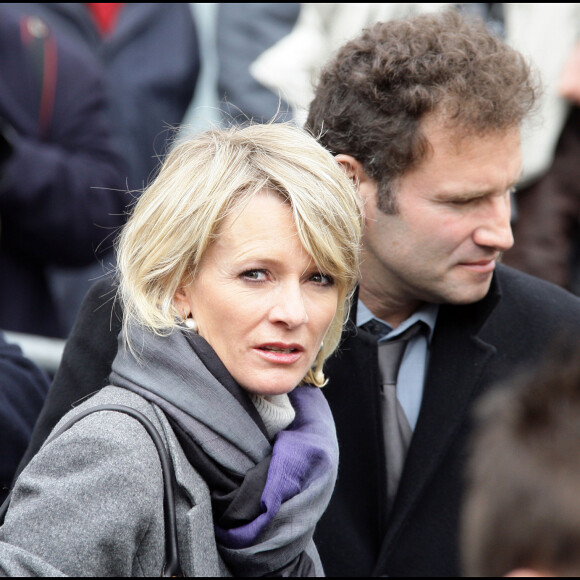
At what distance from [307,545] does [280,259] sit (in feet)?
2.34

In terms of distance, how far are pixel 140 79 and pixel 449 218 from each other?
2.30 meters

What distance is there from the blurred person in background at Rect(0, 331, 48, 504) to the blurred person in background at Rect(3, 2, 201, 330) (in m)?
1.92

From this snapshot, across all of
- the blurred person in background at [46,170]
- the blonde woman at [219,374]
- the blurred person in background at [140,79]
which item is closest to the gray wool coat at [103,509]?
the blonde woman at [219,374]

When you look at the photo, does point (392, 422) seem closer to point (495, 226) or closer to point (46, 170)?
point (495, 226)

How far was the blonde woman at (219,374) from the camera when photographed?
2014 millimetres

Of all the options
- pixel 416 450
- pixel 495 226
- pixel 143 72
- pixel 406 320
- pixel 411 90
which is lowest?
pixel 416 450

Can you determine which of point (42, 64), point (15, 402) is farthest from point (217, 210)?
point (42, 64)

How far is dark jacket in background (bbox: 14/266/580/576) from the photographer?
9.45ft

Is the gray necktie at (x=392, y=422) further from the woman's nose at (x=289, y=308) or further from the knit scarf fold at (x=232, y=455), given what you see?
the woman's nose at (x=289, y=308)

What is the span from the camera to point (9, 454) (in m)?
2.62

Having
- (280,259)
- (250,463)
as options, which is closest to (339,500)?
(250,463)

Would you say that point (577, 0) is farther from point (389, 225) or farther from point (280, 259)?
point (280, 259)

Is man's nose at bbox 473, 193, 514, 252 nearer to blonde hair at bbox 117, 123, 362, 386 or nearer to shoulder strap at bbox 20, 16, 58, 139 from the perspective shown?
blonde hair at bbox 117, 123, 362, 386

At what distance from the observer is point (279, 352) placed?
7.54ft
